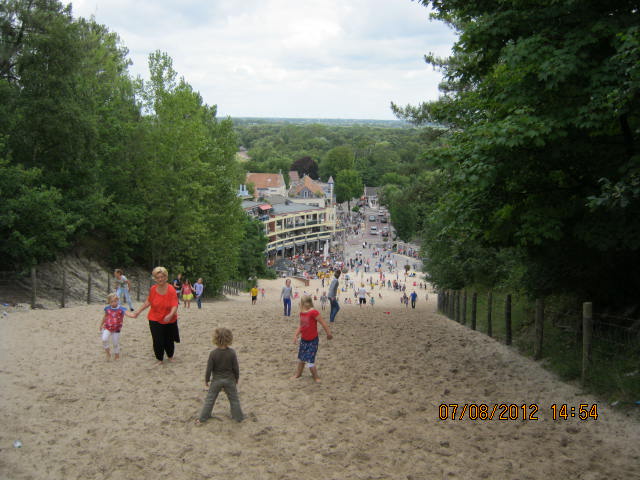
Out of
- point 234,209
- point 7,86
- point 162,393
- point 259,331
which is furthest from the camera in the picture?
point 234,209

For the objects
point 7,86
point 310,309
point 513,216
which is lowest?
point 310,309

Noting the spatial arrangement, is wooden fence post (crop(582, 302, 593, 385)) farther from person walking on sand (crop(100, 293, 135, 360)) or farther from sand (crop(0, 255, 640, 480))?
person walking on sand (crop(100, 293, 135, 360))

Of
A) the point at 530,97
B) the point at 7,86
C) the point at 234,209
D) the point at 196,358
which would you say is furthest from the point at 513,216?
the point at 234,209

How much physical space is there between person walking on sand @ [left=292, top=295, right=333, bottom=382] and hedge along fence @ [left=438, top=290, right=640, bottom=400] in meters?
4.43

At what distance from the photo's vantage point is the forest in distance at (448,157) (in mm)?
9008

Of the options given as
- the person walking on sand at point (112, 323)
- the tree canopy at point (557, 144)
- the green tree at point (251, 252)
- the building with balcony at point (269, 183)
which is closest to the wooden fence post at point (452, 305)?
the tree canopy at point (557, 144)

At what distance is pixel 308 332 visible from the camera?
9.41 m

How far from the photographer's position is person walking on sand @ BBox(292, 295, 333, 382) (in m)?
9.30

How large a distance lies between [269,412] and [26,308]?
12.4 m

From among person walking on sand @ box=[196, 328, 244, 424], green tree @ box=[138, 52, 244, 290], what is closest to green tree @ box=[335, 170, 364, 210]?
green tree @ box=[138, 52, 244, 290]

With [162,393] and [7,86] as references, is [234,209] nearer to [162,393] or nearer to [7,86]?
[7,86]

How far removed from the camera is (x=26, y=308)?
17484 mm

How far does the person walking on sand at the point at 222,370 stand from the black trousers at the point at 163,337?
2.87 m

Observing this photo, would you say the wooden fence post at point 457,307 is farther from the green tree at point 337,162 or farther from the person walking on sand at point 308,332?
the green tree at point 337,162
